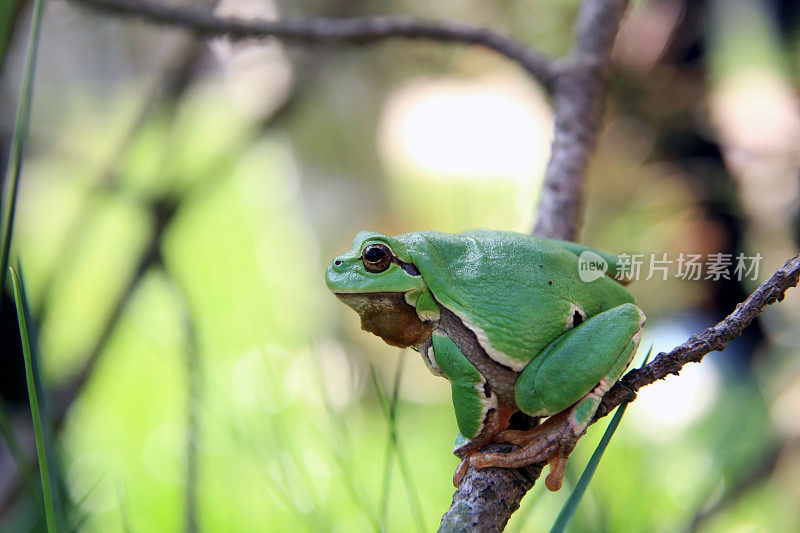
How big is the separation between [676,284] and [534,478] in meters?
1.42

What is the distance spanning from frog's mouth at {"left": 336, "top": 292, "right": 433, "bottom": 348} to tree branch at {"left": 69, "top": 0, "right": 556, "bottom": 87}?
0.55m

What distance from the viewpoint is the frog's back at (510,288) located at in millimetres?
682

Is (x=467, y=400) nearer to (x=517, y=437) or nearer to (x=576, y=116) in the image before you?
(x=517, y=437)

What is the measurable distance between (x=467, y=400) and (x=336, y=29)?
0.71 m

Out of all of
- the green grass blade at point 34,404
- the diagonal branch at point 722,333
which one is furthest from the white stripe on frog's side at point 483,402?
the green grass blade at point 34,404

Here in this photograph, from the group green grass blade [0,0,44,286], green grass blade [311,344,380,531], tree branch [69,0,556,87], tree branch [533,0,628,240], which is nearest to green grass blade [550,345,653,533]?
green grass blade [311,344,380,531]

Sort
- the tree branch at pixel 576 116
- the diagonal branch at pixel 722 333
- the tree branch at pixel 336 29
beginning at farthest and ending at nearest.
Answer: the tree branch at pixel 336 29
the tree branch at pixel 576 116
the diagonal branch at pixel 722 333

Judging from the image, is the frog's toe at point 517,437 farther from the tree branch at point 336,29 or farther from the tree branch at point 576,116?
the tree branch at point 336,29

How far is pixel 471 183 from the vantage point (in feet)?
7.66

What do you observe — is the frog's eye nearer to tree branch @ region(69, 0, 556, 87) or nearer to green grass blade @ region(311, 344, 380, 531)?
green grass blade @ region(311, 344, 380, 531)

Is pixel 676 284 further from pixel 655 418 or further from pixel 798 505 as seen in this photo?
pixel 798 505

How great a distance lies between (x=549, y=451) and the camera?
65 cm

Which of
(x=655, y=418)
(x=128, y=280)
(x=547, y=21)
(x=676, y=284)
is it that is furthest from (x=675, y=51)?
(x=128, y=280)

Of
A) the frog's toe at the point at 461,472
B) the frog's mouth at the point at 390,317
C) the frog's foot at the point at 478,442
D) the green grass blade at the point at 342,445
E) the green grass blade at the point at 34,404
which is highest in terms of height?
the frog's mouth at the point at 390,317
